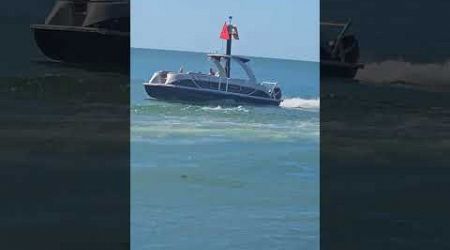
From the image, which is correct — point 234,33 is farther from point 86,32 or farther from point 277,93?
point 86,32

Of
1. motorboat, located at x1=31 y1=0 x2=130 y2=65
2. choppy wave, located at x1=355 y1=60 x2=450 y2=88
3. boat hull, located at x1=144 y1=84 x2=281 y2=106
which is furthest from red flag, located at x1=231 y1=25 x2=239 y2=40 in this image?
choppy wave, located at x1=355 y1=60 x2=450 y2=88

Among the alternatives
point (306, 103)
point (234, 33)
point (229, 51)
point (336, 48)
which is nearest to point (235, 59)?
point (229, 51)

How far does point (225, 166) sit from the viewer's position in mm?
6504

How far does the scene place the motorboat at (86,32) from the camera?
634 cm

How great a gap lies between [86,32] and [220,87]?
1246 millimetres

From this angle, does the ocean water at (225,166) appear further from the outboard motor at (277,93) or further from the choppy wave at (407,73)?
the choppy wave at (407,73)

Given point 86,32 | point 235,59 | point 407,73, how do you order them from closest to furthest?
point 86,32, point 235,59, point 407,73

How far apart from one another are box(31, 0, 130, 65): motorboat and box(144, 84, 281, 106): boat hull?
45 cm

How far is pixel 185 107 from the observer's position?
6617mm

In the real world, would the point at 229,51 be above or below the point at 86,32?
below

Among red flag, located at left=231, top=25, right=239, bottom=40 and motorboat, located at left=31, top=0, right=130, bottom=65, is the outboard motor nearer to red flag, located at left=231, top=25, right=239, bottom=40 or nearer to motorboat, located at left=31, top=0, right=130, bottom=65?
red flag, located at left=231, top=25, right=239, bottom=40

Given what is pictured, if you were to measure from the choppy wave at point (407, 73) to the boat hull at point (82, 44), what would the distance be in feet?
6.87

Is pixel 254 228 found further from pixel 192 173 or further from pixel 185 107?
pixel 185 107

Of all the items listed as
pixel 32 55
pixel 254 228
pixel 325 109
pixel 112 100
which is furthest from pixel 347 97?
pixel 32 55
